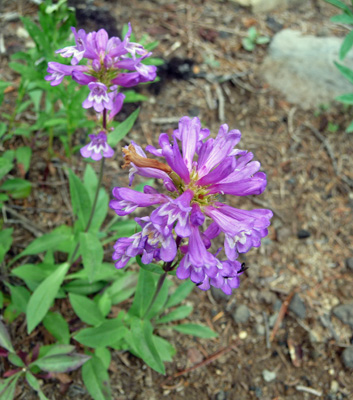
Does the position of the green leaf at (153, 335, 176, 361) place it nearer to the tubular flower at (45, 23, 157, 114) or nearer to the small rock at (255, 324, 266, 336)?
the small rock at (255, 324, 266, 336)

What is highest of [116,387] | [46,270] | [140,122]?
[140,122]

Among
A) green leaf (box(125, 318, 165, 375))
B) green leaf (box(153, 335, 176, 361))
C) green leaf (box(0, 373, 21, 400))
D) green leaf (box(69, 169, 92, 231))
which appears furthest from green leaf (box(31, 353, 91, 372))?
green leaf (box(69, 169, 92, 231))

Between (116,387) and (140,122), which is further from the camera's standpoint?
(140,122)

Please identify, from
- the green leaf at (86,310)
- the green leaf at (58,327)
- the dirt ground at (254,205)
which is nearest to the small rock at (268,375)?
the dirt ground at (254,205)

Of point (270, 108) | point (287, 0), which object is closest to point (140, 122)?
point (270, 108)

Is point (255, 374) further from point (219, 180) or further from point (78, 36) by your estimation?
point (78, 36)

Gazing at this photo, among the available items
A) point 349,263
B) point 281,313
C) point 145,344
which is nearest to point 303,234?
point 349,263
